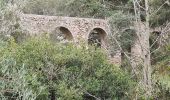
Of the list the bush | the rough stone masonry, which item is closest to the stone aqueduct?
the rough stone masonry

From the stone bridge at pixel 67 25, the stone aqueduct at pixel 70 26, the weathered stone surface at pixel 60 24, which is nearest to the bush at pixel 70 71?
the weathered stone surface at pixel 60 24

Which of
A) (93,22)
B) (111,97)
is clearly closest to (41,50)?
(111,97)

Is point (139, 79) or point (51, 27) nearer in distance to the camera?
point (139, 79)

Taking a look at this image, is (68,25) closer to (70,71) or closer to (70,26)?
(70,26)

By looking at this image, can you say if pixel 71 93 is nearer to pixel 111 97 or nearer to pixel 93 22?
pixel 111 97

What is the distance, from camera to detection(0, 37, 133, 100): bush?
8.33m

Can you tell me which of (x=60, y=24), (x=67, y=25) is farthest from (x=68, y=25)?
(x=60, y=24)

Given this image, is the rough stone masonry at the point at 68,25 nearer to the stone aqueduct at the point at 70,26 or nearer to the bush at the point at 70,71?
the stone aqueduct at the point at 70,26

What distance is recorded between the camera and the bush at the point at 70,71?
27.3 feet

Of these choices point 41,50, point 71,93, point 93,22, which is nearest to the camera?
point 71,93

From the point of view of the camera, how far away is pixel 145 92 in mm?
9039

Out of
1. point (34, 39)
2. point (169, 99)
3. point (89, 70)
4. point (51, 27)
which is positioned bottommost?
point (169, 99)

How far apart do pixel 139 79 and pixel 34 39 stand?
2.80 metres

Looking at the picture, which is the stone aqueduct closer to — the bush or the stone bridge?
the stone bridge
